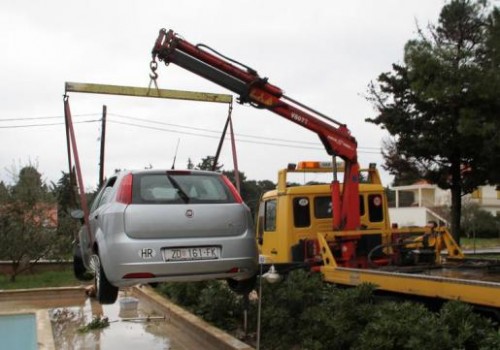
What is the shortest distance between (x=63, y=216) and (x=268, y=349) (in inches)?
552

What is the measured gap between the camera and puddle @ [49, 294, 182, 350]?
353 inches

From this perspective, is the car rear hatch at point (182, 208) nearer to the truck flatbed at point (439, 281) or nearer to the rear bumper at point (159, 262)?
the rear bumper at point (159, 262)

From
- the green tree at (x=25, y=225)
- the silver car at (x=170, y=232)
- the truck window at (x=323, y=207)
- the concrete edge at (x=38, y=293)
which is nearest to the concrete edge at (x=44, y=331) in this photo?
the concrete edge at (x=38, y=293)

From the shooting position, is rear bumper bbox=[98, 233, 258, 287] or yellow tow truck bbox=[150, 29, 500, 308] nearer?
rear bumper bbox=[98, 233, 258, 287]

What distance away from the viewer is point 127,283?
548 cm

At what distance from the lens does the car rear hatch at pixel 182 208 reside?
5.54 meters

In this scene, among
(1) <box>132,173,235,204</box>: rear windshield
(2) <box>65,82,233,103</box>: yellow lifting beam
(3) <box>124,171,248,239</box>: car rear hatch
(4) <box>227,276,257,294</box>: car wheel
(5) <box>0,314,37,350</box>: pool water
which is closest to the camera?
(3) <box>124,171,248,239</box>: car rear hatch

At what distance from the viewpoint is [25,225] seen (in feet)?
57.9

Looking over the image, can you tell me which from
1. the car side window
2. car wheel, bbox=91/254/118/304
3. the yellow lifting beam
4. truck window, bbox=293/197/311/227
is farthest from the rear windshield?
truck window, bbox=293/197/311/227

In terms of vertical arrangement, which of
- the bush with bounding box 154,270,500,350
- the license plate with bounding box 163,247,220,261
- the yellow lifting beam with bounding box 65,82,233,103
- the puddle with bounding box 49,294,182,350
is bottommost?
the puddle with bounding box 49,294,182,350

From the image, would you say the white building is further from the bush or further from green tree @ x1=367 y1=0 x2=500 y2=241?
the bush

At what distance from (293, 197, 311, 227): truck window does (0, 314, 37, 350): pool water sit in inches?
185

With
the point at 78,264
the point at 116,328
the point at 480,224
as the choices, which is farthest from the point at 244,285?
the point at 480,224

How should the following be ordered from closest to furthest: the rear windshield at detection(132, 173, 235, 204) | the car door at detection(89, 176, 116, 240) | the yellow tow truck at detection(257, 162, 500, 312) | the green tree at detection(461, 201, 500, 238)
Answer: the rear windshield at detection(132, 173, 235, 204)
the car door at detection(89, 176, 116, 240)
the yellow tow truck at detection(257, 162, 500, 312)
the green tree at detection(461, 201, 500, 238)
